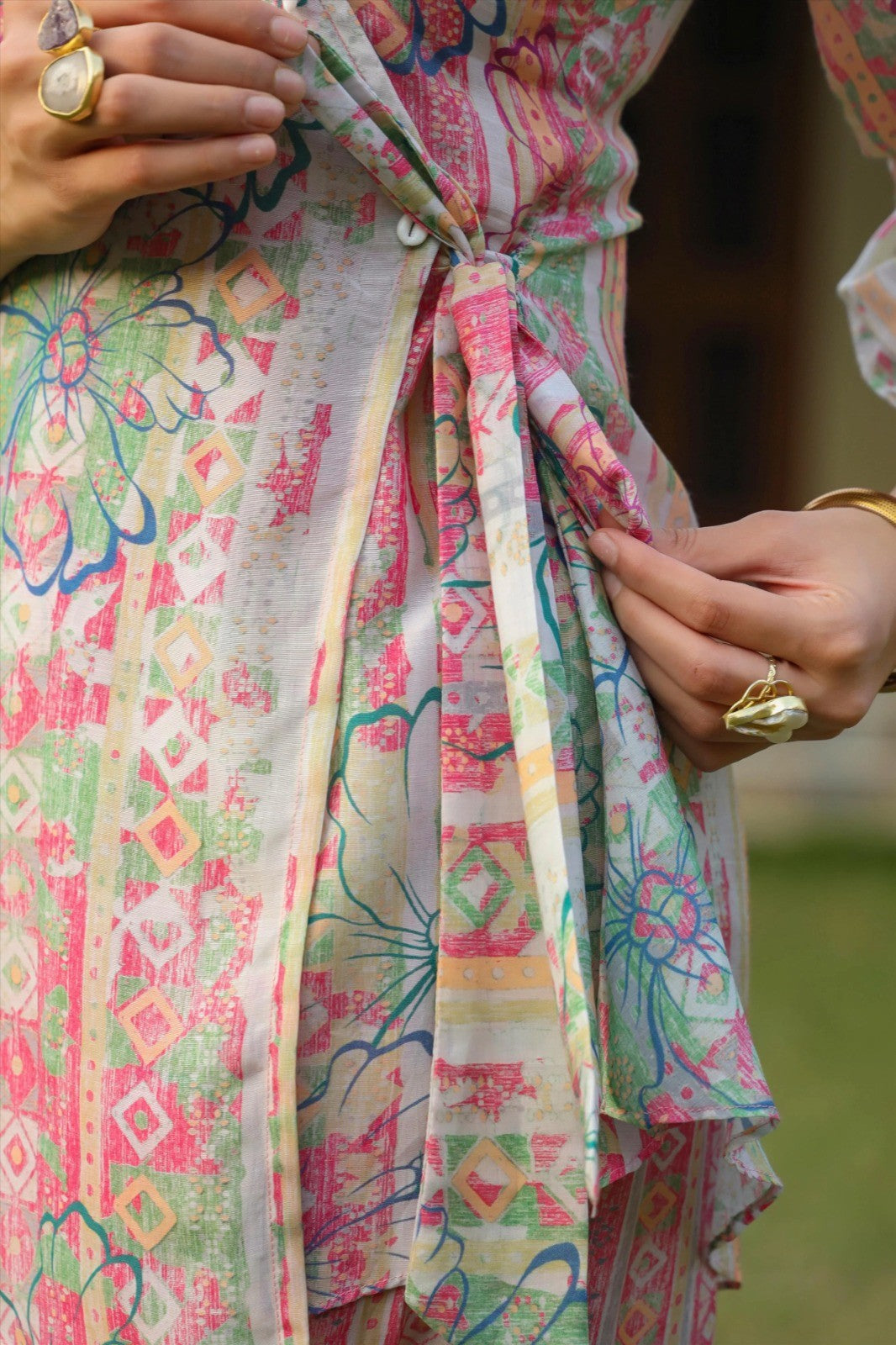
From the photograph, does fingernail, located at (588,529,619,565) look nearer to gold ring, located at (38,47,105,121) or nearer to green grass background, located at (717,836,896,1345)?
gold ring, located at (38,47,105,121)

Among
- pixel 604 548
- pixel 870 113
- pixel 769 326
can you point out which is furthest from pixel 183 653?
pixel 769 326

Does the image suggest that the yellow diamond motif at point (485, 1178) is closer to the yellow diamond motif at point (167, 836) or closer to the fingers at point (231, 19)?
the yellow diamond motif at point (167, 836)

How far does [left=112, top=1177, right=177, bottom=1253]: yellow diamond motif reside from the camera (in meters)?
0.53

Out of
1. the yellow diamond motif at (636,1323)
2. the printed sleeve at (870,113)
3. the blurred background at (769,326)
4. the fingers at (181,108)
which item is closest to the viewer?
the fingers at (181,108)

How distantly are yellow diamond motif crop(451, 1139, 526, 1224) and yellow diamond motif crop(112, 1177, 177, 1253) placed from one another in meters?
0.12

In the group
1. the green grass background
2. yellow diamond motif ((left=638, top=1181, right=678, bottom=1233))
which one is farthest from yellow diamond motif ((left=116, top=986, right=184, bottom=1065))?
the green grass background

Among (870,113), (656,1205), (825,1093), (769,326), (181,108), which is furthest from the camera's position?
(769,326)

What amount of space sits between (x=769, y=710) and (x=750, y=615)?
0.14 feet

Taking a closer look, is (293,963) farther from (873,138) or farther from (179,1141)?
(873,138)

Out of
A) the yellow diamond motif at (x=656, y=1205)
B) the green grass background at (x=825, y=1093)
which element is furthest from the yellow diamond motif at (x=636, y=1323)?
the green grass background at (x=825, y=1093)

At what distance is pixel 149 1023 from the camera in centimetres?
54

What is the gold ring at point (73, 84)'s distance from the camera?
1.74ft

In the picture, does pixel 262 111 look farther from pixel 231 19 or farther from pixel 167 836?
pixel 167 836

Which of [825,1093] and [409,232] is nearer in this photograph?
[409,232]
